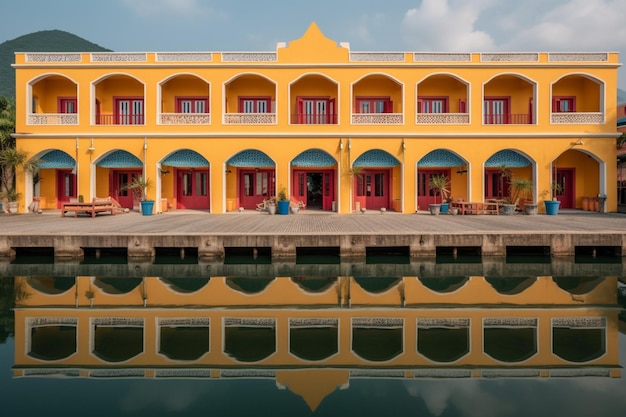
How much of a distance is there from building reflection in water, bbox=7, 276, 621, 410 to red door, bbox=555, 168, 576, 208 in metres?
12.4

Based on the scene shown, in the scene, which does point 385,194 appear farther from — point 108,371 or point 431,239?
point 108,371

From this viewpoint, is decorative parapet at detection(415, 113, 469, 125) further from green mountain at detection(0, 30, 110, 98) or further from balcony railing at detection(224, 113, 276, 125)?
green mountain at detection(0, 30, 110, 98)

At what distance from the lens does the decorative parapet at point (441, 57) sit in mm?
18469

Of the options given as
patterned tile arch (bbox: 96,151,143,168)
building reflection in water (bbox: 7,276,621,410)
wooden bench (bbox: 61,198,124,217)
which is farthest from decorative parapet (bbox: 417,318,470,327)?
patterned tile arch (bbox: 96,151,143,168)

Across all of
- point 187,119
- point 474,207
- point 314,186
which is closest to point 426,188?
point 474,207

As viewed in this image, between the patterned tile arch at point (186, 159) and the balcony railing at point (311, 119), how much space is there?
478 cm

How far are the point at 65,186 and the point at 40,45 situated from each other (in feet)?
530

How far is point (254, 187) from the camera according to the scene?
20.5 metres

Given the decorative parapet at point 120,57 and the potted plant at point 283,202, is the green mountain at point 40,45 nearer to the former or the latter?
the decorative parapet at point 120,57

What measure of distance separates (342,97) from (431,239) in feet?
31.6

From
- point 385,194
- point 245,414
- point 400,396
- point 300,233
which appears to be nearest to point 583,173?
point 385,194

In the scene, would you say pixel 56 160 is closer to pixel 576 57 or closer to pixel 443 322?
pixel 443 322

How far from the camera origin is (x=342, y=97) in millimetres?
18469

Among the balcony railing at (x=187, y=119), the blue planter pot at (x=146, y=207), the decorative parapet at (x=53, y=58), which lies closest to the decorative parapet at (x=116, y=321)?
the blue planter pot at (x=146, y=207)
